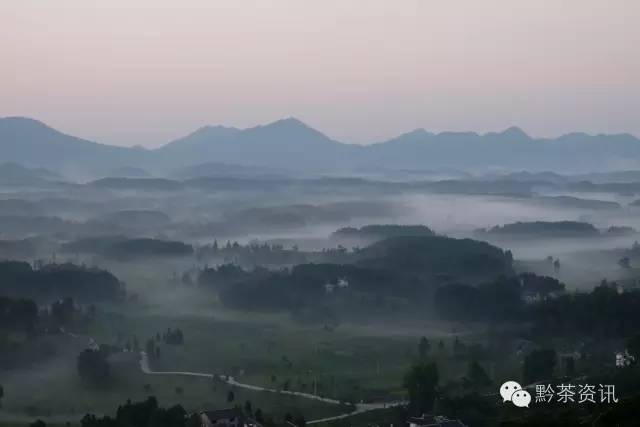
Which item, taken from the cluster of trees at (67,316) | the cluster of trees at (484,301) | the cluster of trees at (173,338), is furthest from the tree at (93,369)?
the cluster of trees at (484,301)

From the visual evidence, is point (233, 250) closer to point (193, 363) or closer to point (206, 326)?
point (206, 326)

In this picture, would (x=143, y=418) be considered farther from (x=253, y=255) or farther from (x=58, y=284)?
(x=253, y=255)

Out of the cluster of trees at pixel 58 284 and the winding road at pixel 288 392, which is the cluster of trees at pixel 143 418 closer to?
the winding road at pixel 288 392

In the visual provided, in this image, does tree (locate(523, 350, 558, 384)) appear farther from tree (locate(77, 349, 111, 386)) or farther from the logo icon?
tree (locate(77, 349, 111, 386))

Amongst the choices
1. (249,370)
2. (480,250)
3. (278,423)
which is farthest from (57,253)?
(278,423)

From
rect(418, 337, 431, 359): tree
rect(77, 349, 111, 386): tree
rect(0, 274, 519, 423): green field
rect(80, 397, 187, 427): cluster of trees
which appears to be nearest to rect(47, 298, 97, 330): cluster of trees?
rect(0, 274, 519, 423): green field

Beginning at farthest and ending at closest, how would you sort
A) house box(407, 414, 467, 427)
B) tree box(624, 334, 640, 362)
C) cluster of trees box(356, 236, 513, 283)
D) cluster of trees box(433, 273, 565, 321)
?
cluster of trees box(356, 236, 513, 283) → cluster of trees box(433, 273, 565, 321) → tree box(624, 334, 640, 362) → house box(407, 414, 467, 427)
